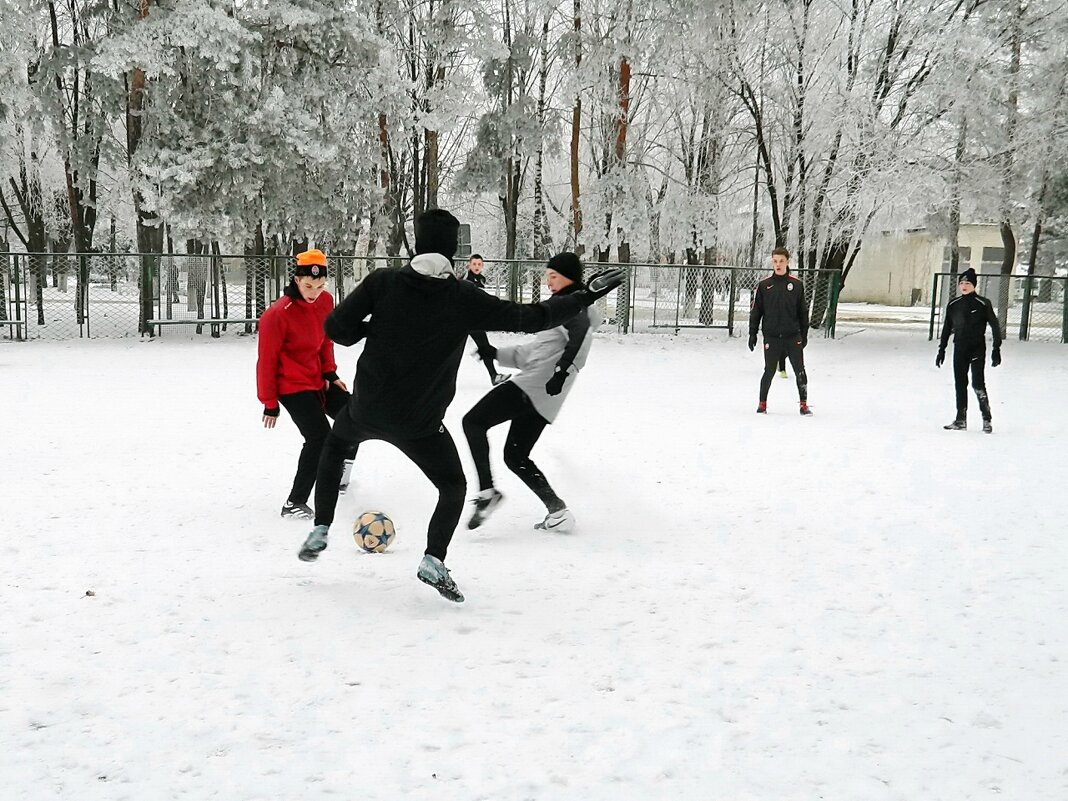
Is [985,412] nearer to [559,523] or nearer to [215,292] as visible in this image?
[559,523]

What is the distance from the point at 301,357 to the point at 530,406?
4.85 ft

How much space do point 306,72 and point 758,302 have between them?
13.0 meters

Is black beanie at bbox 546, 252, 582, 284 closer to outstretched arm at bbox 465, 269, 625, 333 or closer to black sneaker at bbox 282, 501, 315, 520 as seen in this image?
outstretched arm at bbox 465, 269, 625, 333

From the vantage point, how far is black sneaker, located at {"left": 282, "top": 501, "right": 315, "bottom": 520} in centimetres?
618

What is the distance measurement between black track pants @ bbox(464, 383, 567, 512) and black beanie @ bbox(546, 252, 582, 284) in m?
0.86

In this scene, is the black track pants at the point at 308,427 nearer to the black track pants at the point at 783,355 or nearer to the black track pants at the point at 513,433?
the black track pants at the point at 513,433

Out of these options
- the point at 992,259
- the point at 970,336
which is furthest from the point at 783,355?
the point at 992,259

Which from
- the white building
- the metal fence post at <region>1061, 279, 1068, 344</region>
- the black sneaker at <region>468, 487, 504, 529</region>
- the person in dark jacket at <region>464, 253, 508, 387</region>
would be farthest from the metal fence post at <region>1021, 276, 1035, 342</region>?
the white building

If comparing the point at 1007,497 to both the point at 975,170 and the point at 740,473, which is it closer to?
the point at 740,473

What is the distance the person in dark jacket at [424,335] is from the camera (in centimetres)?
422

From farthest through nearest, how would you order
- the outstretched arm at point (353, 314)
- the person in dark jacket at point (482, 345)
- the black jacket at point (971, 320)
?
the black jacket at point (971, 320) < the person in dark jacket at point (482, 345) < the outstretched arm at point (353, 314)

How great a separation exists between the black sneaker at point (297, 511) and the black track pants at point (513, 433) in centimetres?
116

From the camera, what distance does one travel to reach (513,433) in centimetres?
604

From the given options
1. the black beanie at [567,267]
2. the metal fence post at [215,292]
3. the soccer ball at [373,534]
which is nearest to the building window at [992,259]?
the metal fence post at [215,292]
